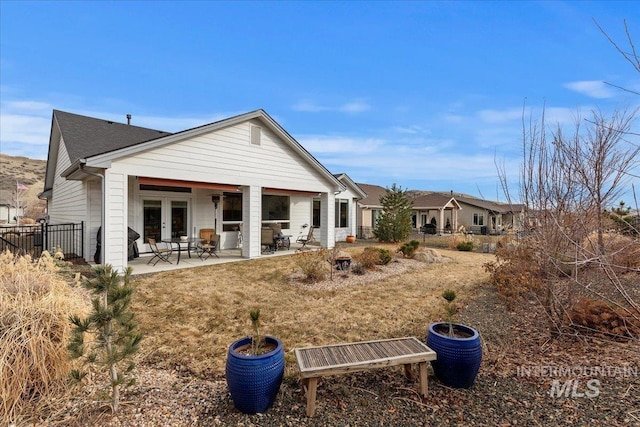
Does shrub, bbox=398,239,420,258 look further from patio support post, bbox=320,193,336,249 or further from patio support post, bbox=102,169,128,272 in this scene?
patio support post, bbox=102,169,128,272

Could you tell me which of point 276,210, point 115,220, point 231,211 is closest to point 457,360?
point 115,220

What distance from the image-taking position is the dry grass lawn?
161 inches

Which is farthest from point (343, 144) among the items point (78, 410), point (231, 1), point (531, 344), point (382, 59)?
point (78, 410)

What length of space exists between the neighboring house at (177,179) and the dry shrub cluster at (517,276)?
7653 mm

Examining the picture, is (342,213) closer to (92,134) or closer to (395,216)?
(395,216)

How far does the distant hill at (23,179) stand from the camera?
37.6 metres

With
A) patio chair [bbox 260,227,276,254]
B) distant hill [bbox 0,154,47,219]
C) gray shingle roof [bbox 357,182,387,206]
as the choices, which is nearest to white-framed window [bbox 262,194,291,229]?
patio chair [bbox 260,227,276,254]

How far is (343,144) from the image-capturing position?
2198 centimetres

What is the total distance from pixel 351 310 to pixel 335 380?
2.48 m

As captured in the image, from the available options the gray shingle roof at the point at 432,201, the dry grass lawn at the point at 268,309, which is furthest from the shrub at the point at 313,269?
the gray shingle roof at the point at 432,201

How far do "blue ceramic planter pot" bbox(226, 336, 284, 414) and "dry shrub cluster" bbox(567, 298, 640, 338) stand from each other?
12.8 ft

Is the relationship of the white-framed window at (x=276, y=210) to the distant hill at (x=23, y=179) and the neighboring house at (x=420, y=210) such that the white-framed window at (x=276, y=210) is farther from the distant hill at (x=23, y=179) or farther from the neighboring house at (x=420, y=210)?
the distant hill at (x=23, y=179)

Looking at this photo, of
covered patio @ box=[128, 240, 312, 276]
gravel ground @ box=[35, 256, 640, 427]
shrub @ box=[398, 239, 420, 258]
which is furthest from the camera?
shrub @ box=[398, 239, 420, 258]

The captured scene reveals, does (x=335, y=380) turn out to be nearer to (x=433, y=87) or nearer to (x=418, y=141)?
(x=433, y=87)
